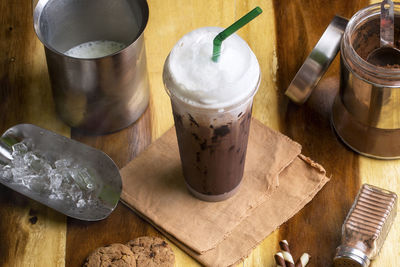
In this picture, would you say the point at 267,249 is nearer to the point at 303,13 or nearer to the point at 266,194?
the point at 266,194

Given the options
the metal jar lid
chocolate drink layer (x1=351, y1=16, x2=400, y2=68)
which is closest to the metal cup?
A: the metal jar lid

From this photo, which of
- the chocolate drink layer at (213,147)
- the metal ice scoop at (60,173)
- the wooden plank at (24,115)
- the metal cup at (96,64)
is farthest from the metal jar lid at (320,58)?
the wooden plank at (24,115)

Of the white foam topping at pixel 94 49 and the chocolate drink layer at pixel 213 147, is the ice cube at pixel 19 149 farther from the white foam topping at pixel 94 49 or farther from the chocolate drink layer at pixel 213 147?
the chocolate drink layer at pixel 213 147

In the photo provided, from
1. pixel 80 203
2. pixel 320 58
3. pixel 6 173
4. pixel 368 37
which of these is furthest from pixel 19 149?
Result: pixel 368 37

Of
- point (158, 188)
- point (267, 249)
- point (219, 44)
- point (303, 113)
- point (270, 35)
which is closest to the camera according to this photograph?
point (219, 44)

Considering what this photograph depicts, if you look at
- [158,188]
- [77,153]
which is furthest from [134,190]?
[77,153]

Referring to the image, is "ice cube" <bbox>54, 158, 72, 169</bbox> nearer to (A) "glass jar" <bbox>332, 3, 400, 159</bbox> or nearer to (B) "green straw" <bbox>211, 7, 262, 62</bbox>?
(B) "green straw" <bbox>211, 7, 262, 62</bbox>
